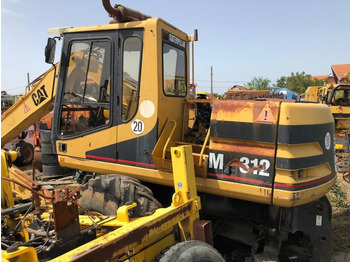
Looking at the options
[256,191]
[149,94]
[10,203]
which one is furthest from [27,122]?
[256,191]

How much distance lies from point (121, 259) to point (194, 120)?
2.10 metres

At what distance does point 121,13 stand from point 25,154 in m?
8.55

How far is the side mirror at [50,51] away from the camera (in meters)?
3.46

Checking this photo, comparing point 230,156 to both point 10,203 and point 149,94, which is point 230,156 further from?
point 10,203

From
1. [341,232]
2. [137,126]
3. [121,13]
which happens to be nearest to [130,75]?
[137,126]

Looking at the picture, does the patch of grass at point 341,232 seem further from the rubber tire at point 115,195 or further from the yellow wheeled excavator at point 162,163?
the rubber tire at point 115,195

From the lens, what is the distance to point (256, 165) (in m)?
2.76

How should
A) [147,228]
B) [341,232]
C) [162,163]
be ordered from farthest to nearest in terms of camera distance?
[341,232] → [162,163] → [147,228]

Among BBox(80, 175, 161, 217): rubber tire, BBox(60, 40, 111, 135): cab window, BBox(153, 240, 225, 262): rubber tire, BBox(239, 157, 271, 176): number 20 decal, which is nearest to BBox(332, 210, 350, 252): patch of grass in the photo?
BBox(239, 157, 271, 176): number 20 decal

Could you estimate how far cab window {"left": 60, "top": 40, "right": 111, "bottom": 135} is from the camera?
3.40 meters

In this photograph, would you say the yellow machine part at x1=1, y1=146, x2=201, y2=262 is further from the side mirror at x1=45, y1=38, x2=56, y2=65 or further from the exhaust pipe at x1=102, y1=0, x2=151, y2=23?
the side mirror at x1=45, y1=38, x2=56, y2=65

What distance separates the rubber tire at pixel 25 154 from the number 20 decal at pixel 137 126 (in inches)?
327

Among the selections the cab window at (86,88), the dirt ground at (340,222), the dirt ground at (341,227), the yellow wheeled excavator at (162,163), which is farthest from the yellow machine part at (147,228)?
the dirt ground at (340,222)

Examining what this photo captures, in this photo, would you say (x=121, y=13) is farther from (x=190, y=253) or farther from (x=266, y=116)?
(x=190, y=253)
